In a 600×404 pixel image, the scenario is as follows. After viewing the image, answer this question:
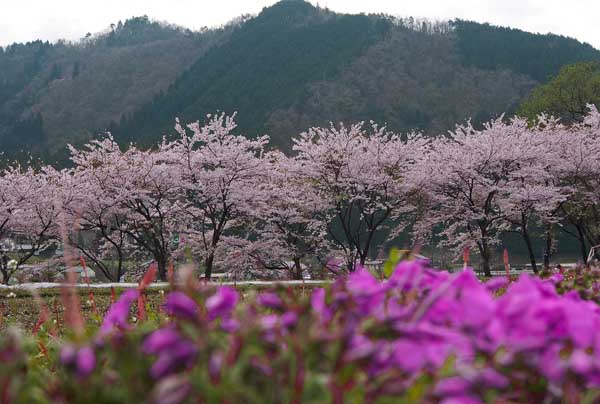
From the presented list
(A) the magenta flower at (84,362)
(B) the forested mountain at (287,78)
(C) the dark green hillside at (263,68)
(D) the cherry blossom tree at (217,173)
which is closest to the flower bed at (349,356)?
(A) the magenta flower at (84,362)

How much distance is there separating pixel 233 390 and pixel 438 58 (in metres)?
110

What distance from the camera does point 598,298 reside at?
87.2 inches

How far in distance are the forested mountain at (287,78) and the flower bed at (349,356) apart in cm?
7086

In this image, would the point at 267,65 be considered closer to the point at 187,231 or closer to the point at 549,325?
the point at 187,231

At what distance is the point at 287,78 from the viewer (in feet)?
353

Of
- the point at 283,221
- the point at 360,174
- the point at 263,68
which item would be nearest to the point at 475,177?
the point at 360,174

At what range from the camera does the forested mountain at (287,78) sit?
89.1 m

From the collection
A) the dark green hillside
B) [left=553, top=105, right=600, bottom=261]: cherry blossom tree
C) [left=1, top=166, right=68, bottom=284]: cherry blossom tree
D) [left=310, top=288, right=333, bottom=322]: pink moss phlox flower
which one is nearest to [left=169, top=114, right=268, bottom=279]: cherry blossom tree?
[left=1, top=166, right=68, bottom=284]: cherry blossom tree

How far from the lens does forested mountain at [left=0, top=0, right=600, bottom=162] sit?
292 ft

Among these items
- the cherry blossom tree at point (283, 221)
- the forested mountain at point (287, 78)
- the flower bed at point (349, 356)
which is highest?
the forested mountain at point (287, 78)

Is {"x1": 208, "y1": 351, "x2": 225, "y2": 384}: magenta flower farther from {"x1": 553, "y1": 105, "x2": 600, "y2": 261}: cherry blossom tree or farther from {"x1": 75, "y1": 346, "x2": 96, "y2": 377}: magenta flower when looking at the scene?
{"x1": 553, "y1": 105, "x2": 600, "y2": 261}: cherry blossom tree

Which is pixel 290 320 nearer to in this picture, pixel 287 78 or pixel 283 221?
pixel 283 221

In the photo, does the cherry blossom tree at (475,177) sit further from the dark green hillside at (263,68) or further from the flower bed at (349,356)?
the dark green hillside at (263,68)

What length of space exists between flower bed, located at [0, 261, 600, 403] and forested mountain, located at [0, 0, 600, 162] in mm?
70858
